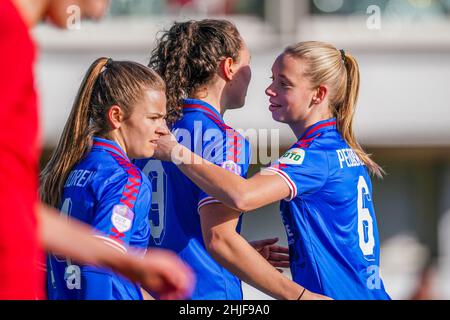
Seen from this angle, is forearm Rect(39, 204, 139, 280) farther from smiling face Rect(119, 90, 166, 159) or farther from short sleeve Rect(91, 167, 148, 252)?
smiling face Rect(119, 90, 166, 159)

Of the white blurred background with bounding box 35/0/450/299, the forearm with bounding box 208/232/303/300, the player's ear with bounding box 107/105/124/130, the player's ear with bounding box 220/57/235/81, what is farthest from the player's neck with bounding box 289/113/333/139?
the white blurred background with bounding box 35/0/450/299

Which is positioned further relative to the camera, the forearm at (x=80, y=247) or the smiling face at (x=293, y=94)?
the smiling face at (x=293, y=94)

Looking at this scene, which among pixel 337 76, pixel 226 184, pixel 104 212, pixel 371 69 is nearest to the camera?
pixel 104 212

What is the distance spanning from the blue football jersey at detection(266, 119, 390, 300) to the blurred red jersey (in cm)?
177

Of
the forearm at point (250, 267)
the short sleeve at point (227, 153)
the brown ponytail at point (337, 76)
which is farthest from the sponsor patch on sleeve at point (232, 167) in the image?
the brown ponytail at point (337, 76)

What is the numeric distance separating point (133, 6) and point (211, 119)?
8.16 m

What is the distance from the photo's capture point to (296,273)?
410cm

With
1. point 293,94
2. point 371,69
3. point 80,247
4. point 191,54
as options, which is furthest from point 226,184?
point 371,69

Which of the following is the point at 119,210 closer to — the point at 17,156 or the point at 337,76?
the point at 337,76

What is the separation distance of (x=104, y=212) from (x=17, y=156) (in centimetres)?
130

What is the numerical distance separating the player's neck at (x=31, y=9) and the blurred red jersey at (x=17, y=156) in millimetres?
33

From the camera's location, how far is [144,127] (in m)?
3.91

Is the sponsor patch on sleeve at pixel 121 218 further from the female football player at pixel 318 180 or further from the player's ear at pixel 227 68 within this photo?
the player's ear at pixel 227 68

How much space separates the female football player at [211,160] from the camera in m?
3.93
